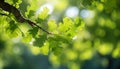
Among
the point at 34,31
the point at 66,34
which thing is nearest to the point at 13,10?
the point at 34,31

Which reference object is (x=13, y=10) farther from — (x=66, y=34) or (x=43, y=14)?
(x=66, y=34)

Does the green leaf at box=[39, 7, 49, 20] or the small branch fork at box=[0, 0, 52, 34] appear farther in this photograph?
the green leaf at box=[39, 7, 49, 20]

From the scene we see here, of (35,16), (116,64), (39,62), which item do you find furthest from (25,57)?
(35,16)

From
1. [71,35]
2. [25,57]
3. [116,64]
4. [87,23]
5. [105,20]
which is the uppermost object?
[25,57]

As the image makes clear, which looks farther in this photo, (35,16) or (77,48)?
(77,48)

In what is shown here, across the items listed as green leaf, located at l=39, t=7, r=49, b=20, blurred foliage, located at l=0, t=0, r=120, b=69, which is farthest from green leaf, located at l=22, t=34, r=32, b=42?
green leaf, located at l=39, t=7, r=49, b=20

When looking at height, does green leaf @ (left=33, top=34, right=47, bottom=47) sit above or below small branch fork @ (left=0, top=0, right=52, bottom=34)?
below

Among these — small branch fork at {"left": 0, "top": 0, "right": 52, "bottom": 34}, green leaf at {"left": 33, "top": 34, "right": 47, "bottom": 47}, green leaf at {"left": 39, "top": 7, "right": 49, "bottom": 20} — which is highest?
green leaf at {"left": 39, "top": 7, "right": 49, "bottom": 20}

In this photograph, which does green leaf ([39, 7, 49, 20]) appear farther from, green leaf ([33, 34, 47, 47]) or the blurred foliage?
green leaf ([33, 34, 47, 47])

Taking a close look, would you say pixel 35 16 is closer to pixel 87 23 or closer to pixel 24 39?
pixel 24 39
